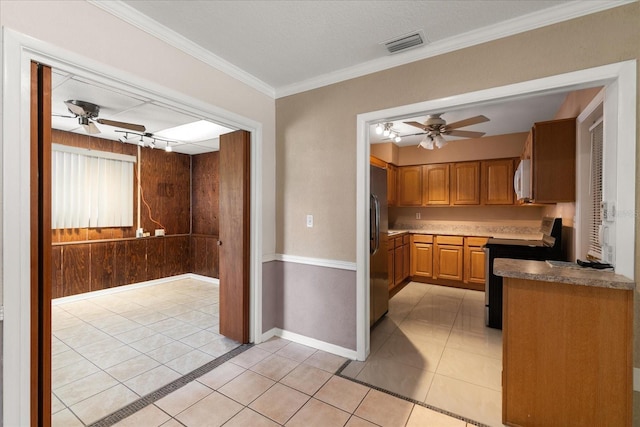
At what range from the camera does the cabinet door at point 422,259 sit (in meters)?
5.20

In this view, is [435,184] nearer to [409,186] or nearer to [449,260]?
[409,186]

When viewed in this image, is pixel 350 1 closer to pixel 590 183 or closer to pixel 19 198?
pixel 19 198

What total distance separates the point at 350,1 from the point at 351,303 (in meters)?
2.38

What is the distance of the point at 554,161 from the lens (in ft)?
9.20

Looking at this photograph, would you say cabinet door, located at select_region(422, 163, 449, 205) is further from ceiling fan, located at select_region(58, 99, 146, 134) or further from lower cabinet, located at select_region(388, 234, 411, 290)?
ceiling fan, located at select_region(58, 99, 146, 134)

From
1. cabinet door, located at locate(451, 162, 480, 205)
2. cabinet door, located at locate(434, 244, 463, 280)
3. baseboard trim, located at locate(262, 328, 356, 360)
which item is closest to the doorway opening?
baseboard trim, located at locate(262, 328, 356, 360)

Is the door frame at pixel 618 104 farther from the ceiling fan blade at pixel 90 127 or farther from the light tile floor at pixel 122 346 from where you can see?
the ceiling fan blade at pixel 90 127

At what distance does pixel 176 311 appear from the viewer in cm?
393

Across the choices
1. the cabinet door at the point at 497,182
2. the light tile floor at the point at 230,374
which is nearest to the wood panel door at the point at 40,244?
the light tile floor at the point at 230,374

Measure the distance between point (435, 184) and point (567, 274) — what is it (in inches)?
154

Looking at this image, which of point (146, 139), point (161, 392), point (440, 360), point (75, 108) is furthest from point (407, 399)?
point (146, 139)

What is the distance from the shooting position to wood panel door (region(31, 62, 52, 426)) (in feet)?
4.92

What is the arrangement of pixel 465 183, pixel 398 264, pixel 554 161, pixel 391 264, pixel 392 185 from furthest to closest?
pixel 392 185 < pixel 465 183 < pixel 398 264 < pixel 391 264 < pixel 554 161

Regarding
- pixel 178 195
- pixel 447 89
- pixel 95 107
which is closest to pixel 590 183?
pixel 447 89
